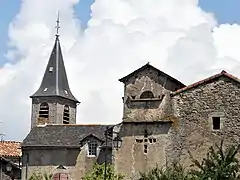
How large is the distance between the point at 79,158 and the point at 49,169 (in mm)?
2611

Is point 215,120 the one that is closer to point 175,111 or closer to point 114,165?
point 175,111

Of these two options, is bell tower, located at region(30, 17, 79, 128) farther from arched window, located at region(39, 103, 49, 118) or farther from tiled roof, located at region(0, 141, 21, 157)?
tiled roof, located at region(0, 141, 21, 157)

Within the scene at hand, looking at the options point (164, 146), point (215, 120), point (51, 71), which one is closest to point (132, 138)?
point (164, 146)

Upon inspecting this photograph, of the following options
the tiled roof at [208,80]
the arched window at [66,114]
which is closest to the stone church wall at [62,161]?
the tiled roof at [208,80]

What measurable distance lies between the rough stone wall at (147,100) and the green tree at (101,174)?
355 centimetres

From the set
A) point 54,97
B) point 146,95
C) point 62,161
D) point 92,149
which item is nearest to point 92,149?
point 92,149

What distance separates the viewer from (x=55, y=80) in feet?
252

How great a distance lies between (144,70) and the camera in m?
39.8

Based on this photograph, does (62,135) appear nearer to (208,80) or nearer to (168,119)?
(168,119)

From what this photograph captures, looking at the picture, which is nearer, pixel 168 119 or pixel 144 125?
pixel 168 119

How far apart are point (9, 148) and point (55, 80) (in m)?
16.6

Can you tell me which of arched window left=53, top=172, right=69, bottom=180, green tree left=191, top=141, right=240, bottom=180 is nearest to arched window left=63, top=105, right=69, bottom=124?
arched window left=53, top=172, right=69, bottom=180

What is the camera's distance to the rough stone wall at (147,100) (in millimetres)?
38906

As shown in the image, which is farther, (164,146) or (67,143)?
(67,143)
